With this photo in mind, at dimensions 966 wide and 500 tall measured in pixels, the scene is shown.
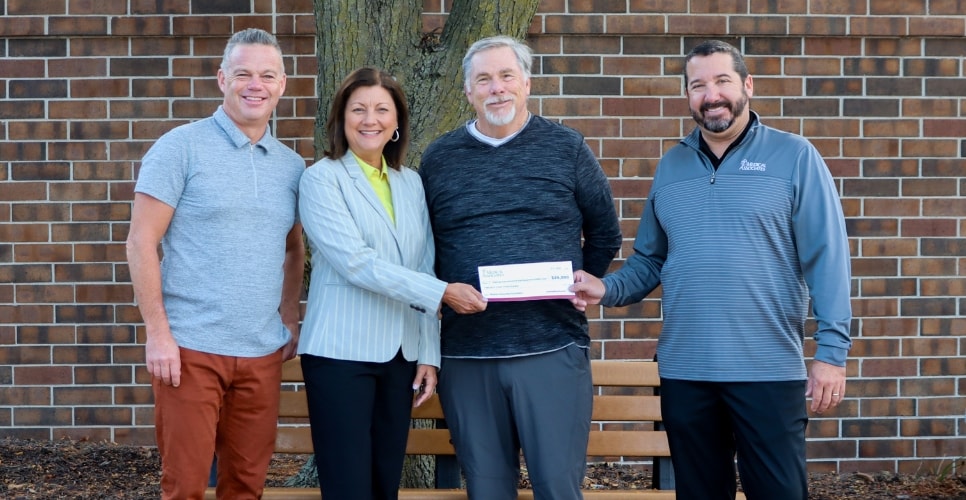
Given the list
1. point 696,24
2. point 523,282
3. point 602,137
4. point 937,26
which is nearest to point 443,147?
point 523,282

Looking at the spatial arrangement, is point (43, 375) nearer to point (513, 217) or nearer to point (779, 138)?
point (513, 217)

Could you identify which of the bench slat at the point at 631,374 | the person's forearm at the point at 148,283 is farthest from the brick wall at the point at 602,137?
the person's forearm at the point at 148,283

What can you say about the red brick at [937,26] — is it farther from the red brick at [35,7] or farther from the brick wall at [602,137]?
the red brick at [35,7]

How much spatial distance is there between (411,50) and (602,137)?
153cm

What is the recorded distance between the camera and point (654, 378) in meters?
4.18

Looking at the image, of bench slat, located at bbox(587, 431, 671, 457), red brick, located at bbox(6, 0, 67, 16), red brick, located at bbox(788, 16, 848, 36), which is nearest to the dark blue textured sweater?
bench slat, located at bbox(587, 431, 671, 457)

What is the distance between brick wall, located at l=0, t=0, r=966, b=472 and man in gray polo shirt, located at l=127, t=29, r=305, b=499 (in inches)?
90.3

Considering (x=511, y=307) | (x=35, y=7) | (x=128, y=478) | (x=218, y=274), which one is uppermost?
(x=35, y=7)

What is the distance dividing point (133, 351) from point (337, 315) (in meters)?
2.82

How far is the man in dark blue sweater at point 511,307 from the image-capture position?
341cm

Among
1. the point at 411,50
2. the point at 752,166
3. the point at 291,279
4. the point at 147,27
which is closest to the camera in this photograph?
the point at 752,166

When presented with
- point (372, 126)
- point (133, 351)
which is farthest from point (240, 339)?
point (133, 351)

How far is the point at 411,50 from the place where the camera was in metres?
4.54

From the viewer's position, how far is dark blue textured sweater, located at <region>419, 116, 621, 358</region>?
3420 millimetres
